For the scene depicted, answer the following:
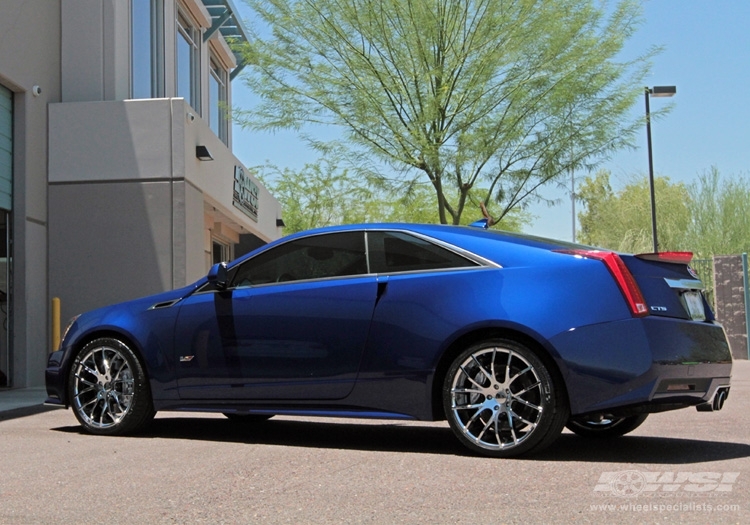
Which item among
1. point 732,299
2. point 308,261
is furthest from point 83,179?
point 732,299

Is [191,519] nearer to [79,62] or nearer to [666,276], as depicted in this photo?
[666,276]

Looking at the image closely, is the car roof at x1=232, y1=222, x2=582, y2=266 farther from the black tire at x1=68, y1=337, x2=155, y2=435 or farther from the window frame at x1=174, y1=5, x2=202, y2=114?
the window frame at x1=174, y1=5, x2=202, y2=114

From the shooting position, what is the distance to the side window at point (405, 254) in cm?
652

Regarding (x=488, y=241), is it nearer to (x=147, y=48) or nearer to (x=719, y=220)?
(x=147, y=48)

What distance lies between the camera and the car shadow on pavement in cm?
611

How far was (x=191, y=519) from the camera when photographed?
172 inches

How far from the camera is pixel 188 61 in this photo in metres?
24.2

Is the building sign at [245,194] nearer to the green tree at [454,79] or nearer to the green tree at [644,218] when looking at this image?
the green tree at [454,79]

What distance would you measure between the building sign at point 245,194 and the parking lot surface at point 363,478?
14881 millimetres

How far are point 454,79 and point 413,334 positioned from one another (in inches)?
488

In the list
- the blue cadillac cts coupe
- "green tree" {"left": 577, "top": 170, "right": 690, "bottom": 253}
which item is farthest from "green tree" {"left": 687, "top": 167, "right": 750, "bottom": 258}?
the blue cadillac cts coupe

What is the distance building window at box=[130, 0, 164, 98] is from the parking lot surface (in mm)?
12122

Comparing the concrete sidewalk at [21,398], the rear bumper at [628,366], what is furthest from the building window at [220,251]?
the rear bumper at [628,366]

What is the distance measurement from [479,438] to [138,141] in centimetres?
1197
